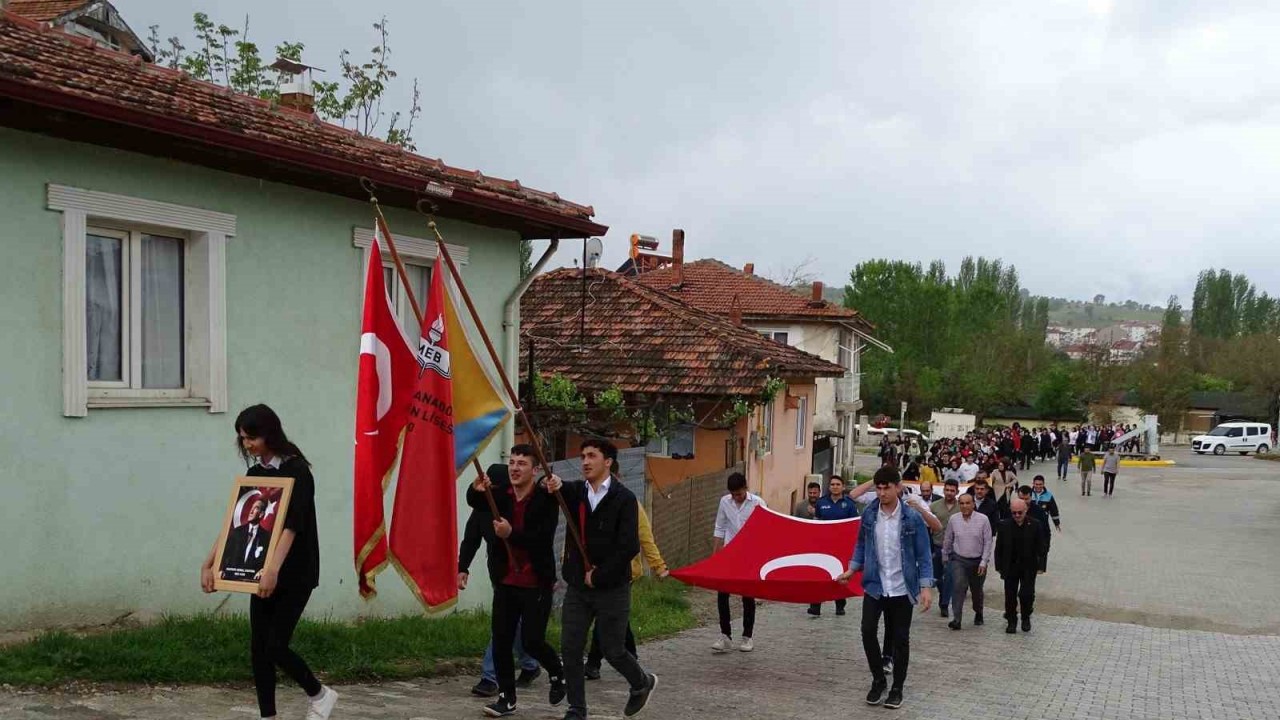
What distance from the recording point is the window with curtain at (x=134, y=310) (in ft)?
27.4

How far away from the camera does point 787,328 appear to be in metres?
43.5

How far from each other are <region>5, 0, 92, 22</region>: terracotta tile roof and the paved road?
11.3 meters

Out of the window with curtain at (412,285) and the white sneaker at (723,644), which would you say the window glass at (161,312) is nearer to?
the window with curtain at (412,285)

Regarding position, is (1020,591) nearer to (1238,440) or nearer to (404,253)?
(404,253)

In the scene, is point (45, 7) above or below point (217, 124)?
above

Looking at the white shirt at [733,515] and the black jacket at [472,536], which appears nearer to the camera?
the black jacket at [472,536]

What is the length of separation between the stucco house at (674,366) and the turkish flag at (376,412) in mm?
11879

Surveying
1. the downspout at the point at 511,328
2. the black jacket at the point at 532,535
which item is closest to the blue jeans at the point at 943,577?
the downspout at the point at 511,328

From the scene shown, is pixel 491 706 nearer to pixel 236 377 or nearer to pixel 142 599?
pixel 142 599

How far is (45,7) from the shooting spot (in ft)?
51.4

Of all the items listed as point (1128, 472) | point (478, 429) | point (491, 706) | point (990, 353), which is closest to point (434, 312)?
point (478, 429)

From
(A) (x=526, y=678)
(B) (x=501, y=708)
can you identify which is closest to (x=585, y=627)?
(B) (x=501, y=708)

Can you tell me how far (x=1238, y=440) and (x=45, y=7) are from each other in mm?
65317

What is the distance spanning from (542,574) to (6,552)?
373cm
